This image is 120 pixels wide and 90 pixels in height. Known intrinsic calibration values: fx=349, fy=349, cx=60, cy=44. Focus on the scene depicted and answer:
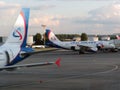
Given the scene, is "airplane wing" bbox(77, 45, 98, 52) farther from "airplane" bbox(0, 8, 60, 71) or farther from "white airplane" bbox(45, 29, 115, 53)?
"airplane" bbox(0, 8, 60, 71)

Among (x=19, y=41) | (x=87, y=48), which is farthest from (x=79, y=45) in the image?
(x=19, y=41)

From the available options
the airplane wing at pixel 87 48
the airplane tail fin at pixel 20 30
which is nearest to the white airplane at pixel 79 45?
the airplane wing at pixel 87 48

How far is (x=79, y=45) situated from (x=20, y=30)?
56.4 metres

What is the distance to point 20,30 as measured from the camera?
26266 millimetres

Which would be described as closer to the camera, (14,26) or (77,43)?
(14,26)

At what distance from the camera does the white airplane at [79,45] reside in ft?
270

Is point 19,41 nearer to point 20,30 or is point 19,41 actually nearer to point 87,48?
point 20,30

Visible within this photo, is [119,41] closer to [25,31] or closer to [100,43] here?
[100,43]

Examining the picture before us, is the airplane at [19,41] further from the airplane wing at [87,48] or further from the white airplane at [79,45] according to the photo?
the airplane wing at [87,48]

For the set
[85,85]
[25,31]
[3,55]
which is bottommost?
[85,85]

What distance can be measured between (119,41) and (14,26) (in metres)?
71.6

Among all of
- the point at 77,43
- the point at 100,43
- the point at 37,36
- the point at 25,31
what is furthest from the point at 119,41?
the point at 37,36

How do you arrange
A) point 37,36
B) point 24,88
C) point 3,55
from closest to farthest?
point 24,88 → point 3,55 → point 37,36

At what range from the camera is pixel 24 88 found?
20.6 meters
